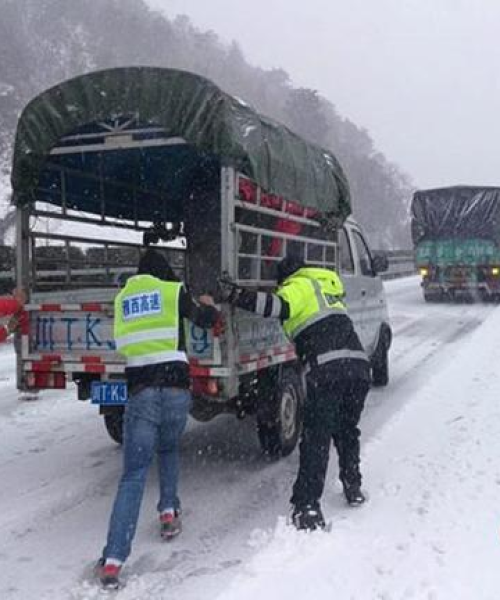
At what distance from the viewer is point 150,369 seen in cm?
459

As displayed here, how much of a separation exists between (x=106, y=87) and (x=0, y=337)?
1.95 m

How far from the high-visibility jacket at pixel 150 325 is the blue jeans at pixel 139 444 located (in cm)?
21

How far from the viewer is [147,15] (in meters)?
109

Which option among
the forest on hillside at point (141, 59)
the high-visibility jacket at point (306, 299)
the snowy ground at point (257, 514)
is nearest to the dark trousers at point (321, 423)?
the snowy ground at point (257, 514)

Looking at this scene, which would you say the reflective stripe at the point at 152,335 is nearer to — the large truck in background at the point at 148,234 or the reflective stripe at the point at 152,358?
the reflective stripe at the point at 152,358

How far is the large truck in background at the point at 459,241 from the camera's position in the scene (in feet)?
73.3

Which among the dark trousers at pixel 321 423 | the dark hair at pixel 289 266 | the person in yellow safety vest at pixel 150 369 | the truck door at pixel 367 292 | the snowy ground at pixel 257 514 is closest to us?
the snowy ground at pixel 257 514

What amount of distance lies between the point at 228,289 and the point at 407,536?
76.1 inches

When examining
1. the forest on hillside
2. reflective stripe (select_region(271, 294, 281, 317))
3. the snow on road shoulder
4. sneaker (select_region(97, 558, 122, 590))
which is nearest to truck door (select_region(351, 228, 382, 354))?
the snow on road shoulder

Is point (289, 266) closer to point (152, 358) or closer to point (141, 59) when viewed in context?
point (152, 358)

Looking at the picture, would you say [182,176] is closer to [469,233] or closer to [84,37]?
[469,233]

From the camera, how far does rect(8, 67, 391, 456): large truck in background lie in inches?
220

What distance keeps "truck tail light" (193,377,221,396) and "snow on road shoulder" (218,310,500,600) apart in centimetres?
103

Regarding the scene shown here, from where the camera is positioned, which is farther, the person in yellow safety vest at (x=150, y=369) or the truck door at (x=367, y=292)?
the truck door at (x=367, y=292)
